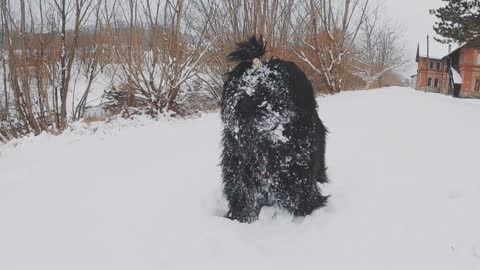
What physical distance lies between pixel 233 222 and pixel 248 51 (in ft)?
3.72

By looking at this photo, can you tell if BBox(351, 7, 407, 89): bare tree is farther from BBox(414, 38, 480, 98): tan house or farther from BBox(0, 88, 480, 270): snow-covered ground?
BBox(0, 88, 480, 270): snow-covered ground

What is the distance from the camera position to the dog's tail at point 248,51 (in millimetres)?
2461

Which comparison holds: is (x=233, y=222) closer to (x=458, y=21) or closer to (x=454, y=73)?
(x=458, y=21)

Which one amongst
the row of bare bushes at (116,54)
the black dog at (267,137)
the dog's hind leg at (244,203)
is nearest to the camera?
the black dog at (267,137)

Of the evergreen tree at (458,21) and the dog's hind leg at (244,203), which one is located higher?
the evergreen tree at (458,21)

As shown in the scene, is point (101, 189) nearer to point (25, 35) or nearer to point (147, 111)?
point (147, 111)

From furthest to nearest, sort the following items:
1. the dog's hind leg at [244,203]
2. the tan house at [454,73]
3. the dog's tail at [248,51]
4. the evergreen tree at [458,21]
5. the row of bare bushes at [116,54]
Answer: the tan house at [454,73], the evergreen tree at [458,21], the row of bare bushes at [116,54], the dog's hind leg at [244,203], the dog's tail at [248,51]

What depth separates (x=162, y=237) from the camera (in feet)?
7.25

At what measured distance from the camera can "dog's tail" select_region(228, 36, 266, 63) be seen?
2.46 meters

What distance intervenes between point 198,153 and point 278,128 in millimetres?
2101

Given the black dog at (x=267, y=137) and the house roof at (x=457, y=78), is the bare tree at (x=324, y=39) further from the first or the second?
the house roof at (x=457, y=78)

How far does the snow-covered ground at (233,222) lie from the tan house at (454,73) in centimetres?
2689

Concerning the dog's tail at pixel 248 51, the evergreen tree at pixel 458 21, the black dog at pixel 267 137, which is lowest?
the black dog at pixel 267 137

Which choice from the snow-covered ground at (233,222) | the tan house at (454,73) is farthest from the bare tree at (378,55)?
the snow-covered ground at (233,222)
